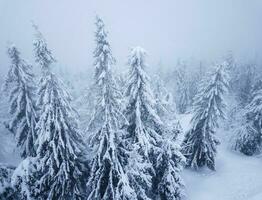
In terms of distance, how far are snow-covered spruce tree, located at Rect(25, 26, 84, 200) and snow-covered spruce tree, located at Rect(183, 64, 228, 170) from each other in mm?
13235

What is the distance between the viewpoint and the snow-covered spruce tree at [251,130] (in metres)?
28.8

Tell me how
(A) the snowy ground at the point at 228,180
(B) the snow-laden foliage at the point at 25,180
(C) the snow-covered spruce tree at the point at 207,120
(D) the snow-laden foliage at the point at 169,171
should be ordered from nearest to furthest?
(B) the snow-laden foliage at the point at 25,180 → (D) the snow-laden foliage at the point at 169,171 → (A) the snowy ground at the point at 228,180 → (C) the snow-covered spruce tree at the point at 207,120

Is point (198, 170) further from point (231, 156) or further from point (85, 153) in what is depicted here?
point (85, 153)

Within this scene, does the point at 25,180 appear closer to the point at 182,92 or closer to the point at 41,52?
the point at 41,52

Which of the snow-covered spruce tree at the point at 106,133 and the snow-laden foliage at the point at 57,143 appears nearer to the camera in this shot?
the snow-covered spruce tree at the point at 106,133

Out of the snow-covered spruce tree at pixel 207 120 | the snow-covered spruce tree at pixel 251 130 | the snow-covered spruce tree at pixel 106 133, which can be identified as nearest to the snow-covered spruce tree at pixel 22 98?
the snow-covered spruce tree at pixel 106 133

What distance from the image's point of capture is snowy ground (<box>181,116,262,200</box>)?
2234 centimetres

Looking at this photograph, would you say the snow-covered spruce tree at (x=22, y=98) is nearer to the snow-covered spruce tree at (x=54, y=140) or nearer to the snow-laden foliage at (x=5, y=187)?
the snow-laden foliage at (x=5, y=187)

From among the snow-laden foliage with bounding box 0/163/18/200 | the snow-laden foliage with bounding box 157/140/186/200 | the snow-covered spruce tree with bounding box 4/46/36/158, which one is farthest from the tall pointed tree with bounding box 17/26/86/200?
the snow-laden foliage with bounding box 157/140/186/200

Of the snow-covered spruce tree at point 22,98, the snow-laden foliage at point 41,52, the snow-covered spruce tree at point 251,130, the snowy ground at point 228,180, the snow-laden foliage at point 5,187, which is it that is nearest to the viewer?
the snow-laden foliage at point 41,52

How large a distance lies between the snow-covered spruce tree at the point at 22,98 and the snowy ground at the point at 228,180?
17811 mm

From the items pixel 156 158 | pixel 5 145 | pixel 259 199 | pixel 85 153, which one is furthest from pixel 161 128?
pixel 5 145

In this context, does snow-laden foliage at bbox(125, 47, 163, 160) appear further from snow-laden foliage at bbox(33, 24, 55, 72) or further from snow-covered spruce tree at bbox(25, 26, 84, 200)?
snow-laden foliage at bbox(33, 24, 55, 72)

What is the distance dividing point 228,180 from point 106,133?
57.8 feet
